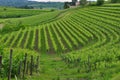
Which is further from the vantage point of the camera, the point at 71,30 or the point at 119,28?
the point at 71,30

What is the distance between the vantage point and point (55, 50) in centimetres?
5797

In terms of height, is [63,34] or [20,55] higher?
[20,55]

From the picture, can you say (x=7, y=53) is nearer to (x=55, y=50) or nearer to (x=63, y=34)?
(x=55, y=50)

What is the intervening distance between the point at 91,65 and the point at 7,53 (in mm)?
6349

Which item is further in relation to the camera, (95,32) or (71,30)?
(71,30)

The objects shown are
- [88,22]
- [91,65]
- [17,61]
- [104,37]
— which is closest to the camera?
[17,61]

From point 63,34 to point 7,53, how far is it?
1778 inches

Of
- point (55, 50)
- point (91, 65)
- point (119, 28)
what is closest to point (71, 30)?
point (119, 28)

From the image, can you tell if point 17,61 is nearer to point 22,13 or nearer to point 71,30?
point 71,30

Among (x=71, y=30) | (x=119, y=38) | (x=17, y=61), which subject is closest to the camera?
(x=17, y=61)

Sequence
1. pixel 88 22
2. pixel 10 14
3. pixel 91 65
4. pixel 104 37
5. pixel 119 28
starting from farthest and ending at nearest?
pixel 10 14
pixel 88 22
pixel 119 28
pixel 104 37
pixel 91 65

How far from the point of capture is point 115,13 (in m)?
85.7

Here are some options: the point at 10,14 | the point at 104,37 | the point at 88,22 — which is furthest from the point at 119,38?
the point at 10,14

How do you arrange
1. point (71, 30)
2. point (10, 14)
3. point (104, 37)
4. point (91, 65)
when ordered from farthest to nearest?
point (10, 14), point (71, 30), point (104, 37), point (91, 65)
